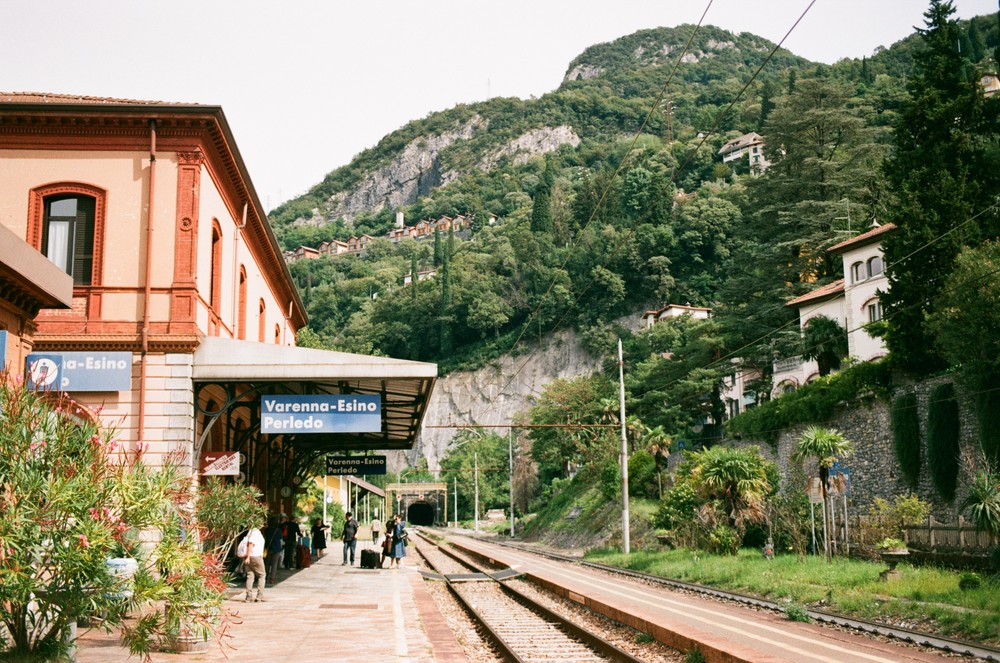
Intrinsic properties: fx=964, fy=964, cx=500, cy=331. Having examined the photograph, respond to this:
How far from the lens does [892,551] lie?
23.5 m

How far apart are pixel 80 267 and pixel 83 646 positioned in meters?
10.8

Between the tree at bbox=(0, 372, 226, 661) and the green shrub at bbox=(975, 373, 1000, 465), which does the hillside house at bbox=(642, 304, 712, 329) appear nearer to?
the green shrub at bbox=(975, 373, 1000, 465)

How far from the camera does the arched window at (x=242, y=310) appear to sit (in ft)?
89.9

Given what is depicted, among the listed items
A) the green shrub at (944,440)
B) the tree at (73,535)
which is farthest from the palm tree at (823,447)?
the tree at (73,535)

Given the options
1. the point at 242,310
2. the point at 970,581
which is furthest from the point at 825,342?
the point at 970,581

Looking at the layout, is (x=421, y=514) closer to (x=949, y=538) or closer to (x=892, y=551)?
(x=892, y=551)

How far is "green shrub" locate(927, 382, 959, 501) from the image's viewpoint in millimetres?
31703

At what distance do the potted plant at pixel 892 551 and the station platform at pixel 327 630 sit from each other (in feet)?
35.4

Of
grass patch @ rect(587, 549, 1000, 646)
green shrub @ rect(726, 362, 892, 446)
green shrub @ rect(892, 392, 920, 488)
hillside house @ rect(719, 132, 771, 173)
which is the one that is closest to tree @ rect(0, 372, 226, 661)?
grass patch @ rect(587, 549, 1000, 646)

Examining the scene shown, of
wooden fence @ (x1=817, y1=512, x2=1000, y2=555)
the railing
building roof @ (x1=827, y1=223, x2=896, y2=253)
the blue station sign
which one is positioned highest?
building roof @ (x1=827, y1=223, x2=896, y2=253)

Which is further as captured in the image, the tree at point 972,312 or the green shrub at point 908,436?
the green shrub at point 908,436

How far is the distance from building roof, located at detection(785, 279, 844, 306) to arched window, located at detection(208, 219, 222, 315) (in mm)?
39433

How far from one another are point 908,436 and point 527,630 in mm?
23243

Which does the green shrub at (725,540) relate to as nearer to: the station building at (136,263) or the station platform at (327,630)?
the station platform at (327,630)
